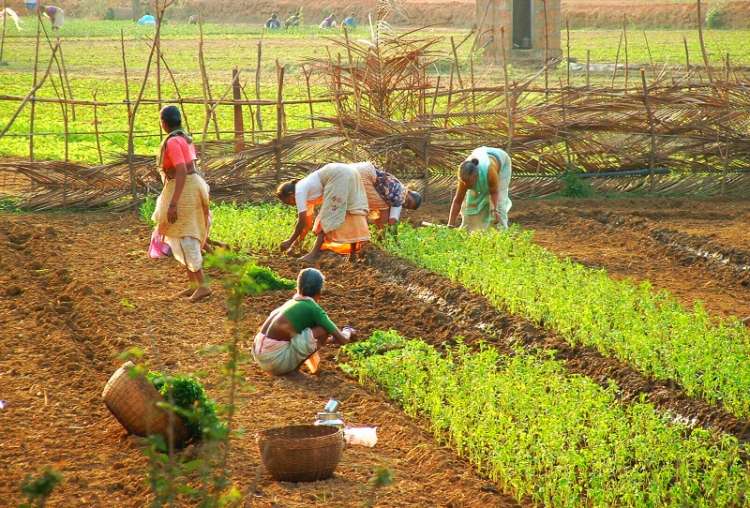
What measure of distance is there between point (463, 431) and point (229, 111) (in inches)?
624

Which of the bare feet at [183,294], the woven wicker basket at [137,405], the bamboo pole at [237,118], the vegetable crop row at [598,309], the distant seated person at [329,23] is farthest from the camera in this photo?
the distant seated person at [329,23]

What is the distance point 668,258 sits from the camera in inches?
430

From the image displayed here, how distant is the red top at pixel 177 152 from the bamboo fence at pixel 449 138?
13.8ft

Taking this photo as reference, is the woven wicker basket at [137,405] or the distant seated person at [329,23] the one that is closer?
the woven wicker basket at [137,405]

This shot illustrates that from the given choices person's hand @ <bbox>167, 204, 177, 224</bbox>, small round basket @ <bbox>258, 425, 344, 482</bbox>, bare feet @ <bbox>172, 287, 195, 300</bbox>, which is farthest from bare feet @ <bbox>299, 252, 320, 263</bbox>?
small round basket @ <bbox>258, 425, 344, 482</bbox>

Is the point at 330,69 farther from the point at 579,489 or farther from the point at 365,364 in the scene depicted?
the point at 579,489

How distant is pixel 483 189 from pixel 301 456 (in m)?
5.65

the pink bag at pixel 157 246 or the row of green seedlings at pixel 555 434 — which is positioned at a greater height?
the pink bag at pixel 157 246

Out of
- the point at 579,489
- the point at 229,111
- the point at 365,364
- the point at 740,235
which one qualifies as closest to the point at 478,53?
the point at 229,111

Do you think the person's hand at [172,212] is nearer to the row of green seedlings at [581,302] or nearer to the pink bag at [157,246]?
the pink bag at [157,246]

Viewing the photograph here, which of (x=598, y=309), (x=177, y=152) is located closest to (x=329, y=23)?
(x=177, y=152)

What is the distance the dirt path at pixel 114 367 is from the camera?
552 centimetres

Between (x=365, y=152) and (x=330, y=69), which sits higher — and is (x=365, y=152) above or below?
below

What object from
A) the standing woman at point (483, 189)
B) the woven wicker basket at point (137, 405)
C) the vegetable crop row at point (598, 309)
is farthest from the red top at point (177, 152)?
the woven wicker basket at point (137, 405)
